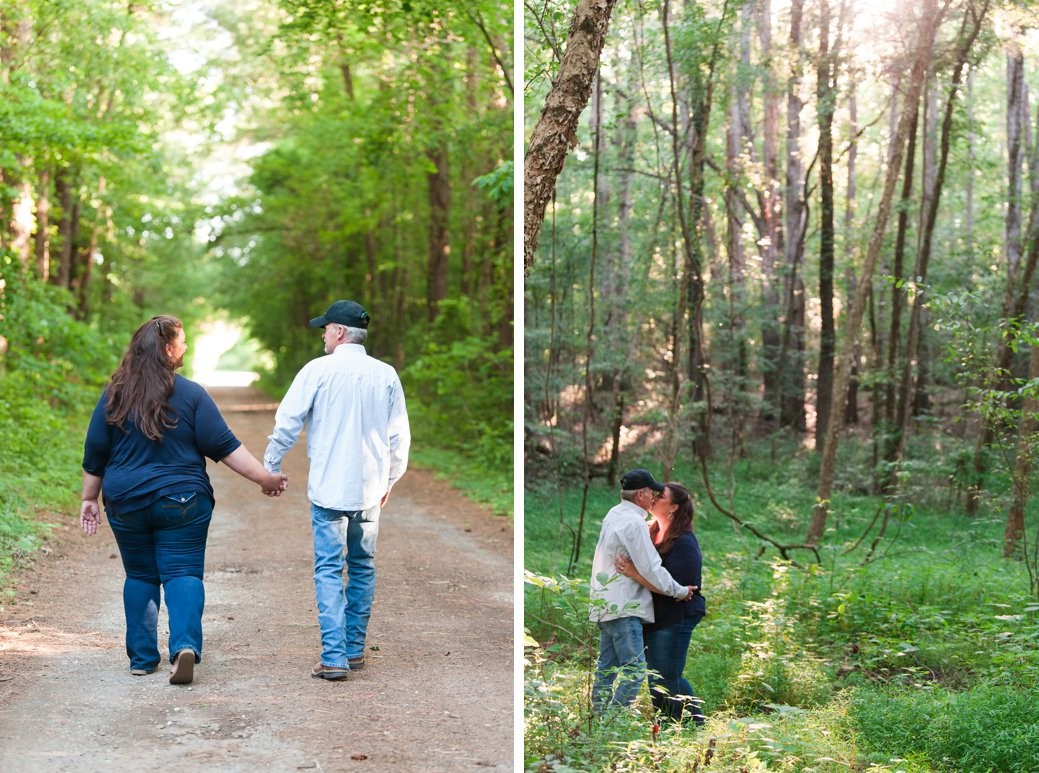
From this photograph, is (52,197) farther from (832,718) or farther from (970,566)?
(832,718)

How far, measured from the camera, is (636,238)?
28.6 feet

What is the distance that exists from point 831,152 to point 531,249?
25.3 feet

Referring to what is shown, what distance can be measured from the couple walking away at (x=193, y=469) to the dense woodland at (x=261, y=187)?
4041 mm

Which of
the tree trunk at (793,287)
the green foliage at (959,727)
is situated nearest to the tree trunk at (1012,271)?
the tree trunk at (793,287)

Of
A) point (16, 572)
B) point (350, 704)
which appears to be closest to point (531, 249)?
point (350, 704)

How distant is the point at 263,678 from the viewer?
4496 mm

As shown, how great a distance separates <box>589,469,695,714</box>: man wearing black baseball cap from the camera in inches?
177

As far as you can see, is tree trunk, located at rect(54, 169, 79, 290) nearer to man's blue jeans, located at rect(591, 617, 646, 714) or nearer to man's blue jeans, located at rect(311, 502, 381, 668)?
man's blue jeans, located at rect(311, 502, 381, 668)

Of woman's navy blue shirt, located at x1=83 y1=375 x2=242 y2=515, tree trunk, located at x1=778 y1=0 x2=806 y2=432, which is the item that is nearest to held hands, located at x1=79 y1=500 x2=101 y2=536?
woman's navy blue shirt, located at x1=83 y1=375 x2=242 y2=515

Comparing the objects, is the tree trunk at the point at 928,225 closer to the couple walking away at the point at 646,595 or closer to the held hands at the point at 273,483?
the couple walking away at the point at 646,595

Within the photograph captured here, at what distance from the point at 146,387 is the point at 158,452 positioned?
0.28 meters

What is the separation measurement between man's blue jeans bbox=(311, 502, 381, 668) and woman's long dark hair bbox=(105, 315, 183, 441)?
74 cm

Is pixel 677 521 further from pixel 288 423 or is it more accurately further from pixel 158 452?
pixel 158 452

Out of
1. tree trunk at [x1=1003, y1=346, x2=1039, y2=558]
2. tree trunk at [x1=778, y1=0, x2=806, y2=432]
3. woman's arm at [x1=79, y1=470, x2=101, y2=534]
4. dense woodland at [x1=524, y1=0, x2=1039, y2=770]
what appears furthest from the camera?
tree trunk at [x1=778, y1=0, x2=806, y2=432]
